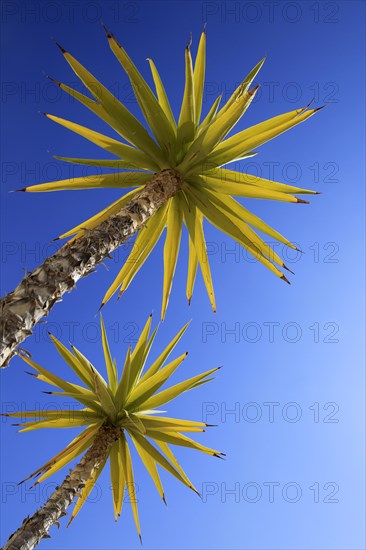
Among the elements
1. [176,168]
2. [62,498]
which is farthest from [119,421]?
[176,168]

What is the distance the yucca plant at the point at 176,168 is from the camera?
368 centimetres

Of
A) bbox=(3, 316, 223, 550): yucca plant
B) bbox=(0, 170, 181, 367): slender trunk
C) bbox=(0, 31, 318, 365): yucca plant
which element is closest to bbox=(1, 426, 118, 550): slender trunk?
bbox=(3, 316, 223, 550): yucca plant

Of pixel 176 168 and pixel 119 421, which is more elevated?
pixel 176 168

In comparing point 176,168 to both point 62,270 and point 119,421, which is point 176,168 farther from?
point 119,421

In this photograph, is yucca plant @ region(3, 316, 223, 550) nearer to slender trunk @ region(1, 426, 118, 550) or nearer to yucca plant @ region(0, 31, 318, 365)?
slender trunk @ region(1, 426, 118, 550)

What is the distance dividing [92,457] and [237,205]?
2.48 metres

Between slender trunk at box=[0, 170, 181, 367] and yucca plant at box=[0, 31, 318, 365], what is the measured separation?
0.6 inches

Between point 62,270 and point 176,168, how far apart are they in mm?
1676

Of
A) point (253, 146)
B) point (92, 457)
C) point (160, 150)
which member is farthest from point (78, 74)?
point (92, 457)

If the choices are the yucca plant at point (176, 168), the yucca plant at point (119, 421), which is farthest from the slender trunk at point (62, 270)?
the yucca plant at point (119, 421)

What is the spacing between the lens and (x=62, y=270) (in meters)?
2.62

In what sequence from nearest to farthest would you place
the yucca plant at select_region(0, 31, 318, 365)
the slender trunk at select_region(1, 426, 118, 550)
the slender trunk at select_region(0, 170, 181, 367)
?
the slender trunk at select_region(0, 170, 181, 367)
the slender trunk at select_region(1, 426, 118, 550)
the yucca plant at select_region(0, 31, 318, 365)

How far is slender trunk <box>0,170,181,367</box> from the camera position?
2217mm

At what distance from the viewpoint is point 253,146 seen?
3.95m
